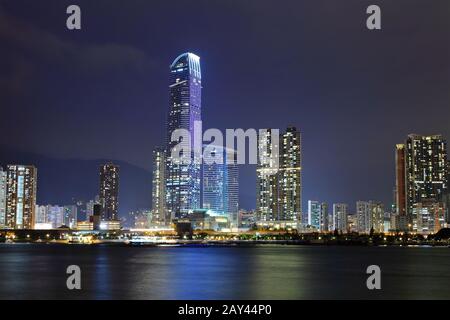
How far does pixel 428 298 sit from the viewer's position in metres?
51.5

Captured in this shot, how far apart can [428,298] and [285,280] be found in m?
17.4

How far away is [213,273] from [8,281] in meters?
23.4

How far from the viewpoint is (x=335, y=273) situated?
7688 centimetres
